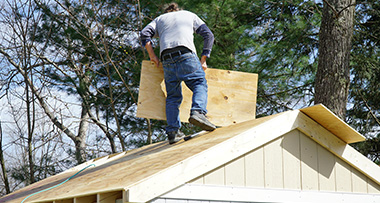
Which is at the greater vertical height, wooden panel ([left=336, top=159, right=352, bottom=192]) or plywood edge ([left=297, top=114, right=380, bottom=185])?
plywood edge ([left=297, top=114, right=380, bottom=185])

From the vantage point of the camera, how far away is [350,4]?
28.8 feet

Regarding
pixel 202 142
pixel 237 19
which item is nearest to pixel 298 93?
pixel 237 19

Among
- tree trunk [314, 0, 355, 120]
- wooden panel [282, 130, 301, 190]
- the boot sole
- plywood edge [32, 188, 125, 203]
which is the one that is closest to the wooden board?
the boot sole

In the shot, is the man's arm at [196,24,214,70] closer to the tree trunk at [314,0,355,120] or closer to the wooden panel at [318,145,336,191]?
the wooden panel at [318,145,336,191]

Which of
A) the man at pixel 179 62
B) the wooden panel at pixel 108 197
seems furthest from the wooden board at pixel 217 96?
the wooden panel at pixel 108 197

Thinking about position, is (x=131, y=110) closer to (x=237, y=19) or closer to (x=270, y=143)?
(x=237, y=19)

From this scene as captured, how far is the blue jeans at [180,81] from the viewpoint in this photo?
527 centimetres

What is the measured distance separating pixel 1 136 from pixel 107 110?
3.17 m

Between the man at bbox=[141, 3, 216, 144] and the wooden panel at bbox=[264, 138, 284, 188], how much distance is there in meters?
0.96

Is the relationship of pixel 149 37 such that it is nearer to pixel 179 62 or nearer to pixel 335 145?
pixel 179 62

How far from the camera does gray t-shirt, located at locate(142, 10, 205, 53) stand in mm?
5406

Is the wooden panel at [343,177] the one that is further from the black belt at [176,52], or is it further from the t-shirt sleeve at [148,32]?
the t-shirt sleeve at [148,32]

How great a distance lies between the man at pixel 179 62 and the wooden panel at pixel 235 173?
0.97 meters

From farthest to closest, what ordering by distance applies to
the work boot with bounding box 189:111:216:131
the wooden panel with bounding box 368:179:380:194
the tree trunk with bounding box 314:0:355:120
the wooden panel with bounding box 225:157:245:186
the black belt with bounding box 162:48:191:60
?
the tree trunk with bounding box 314:0:355:120 < the black belt with bounding box 162:48:191:60 < the work boot with bounding box 189:111:216:131 < the wooden panel with bounding box 368:179:380:194 < the wooden panel with bounding box 225:157:245:186
